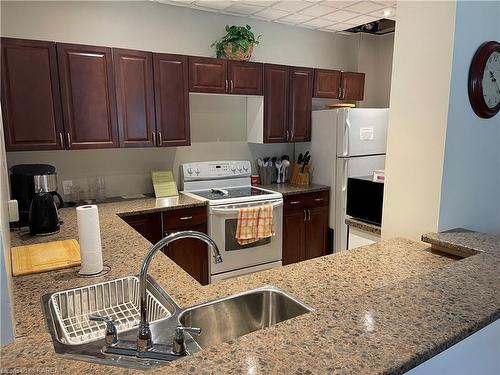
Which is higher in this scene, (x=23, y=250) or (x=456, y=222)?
(x=456, y=222)

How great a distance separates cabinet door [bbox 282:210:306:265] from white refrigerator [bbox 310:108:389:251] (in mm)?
371

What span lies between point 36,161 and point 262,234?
1.97 meters

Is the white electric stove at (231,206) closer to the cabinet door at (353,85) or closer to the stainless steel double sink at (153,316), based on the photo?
the cabinet door at (353,85)

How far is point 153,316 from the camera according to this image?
4.39 feet

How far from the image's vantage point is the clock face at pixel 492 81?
160cm

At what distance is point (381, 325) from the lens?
0.83m

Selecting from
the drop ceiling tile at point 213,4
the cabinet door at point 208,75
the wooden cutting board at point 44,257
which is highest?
the drop ceiling tile at point 213,4

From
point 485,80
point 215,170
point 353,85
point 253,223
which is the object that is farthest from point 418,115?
point 353,85

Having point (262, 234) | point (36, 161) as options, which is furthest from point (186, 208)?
point (36, 161)

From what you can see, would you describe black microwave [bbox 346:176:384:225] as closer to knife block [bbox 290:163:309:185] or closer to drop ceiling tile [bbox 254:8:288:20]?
knife block [bbox 290:163:309:185]

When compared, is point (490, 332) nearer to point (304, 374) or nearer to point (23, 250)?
point (304, 374)

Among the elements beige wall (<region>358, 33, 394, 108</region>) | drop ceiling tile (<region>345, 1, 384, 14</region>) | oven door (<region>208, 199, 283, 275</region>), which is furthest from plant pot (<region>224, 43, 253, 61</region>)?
beige wall (<region>358, 33, 394, 108</region>)

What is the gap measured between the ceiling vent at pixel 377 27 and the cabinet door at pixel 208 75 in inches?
73.8

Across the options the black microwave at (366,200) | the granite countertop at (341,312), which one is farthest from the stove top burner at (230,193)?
the granite countertop at (341,312)
